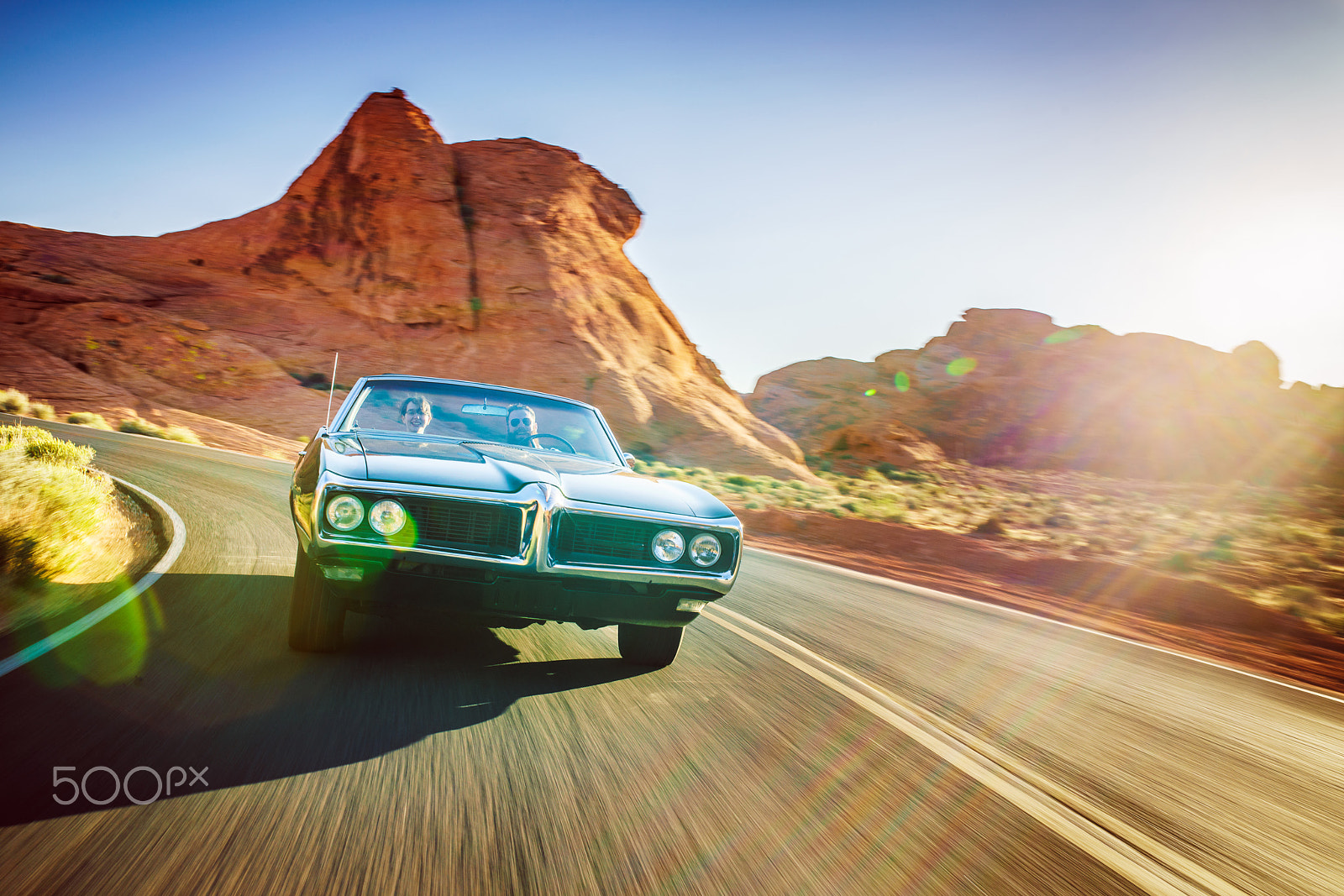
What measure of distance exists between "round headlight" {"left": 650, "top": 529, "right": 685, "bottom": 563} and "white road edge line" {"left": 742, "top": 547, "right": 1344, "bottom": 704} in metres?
5.79

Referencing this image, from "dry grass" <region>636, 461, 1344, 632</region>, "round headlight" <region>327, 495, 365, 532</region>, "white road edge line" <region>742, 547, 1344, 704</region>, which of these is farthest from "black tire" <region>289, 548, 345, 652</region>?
"dry grass" <region>636, 461, 1344, 632</region>

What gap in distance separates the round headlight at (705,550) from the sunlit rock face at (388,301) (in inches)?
1196

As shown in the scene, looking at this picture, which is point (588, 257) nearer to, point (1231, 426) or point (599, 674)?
point (599, 674)

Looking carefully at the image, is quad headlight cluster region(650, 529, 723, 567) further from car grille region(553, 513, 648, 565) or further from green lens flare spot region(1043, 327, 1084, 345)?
Result: green lens flare spot region(1043, 327, 1084, 345)

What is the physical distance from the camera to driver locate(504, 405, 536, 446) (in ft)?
16.5

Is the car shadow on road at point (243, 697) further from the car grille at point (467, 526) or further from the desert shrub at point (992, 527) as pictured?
the desert shrub at point (992, 527)

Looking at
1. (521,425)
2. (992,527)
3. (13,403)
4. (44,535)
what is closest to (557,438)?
(521,425)

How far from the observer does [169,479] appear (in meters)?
12.4

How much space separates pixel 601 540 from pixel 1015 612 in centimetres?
704

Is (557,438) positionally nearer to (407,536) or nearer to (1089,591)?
(407,536)

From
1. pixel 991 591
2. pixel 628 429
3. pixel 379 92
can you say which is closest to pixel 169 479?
pixel 991 591

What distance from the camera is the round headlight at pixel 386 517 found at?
10.7 feet

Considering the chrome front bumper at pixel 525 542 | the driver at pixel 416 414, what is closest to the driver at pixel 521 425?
the driver at pixel 416 414

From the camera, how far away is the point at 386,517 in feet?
10.8
